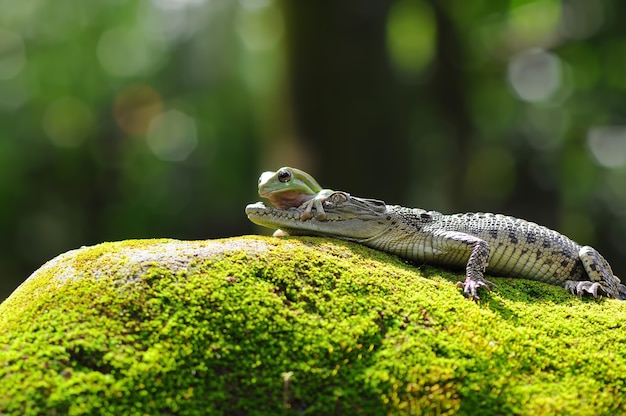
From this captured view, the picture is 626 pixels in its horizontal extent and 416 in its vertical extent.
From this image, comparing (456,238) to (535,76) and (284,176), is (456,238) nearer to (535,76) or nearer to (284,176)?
(284,176)

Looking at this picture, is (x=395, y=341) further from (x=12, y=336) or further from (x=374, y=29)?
(x=374, y=29)

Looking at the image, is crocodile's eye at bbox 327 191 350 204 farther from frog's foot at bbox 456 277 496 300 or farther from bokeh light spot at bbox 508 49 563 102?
bokeh light spot at bbox 508 49 563 102

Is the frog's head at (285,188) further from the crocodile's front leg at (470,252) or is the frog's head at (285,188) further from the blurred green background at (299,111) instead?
the blurred green background at (299,111)

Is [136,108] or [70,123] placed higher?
[136,108]

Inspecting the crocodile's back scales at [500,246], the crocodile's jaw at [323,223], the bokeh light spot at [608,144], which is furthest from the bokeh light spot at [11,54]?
the crocodile's back scales at [500,246]

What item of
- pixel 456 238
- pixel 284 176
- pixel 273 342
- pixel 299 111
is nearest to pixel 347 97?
pixel 299 111

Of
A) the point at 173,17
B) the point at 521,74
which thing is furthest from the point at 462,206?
the point at 173,17

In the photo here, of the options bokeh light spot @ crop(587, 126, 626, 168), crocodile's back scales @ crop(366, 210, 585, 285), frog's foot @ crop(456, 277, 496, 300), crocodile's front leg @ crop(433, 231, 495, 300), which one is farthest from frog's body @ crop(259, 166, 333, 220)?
bokeh light spot @ crop(587, 126, 626, 168)
